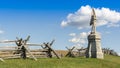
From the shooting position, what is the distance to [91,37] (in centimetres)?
3127

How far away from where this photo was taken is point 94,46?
31.5m

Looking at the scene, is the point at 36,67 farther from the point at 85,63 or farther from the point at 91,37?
the point at 91,37

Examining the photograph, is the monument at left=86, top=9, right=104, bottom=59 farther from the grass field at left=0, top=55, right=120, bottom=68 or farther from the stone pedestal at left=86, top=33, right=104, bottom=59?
the grass field at left=0, top=55, right=120, bottom=68

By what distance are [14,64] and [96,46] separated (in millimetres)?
12521

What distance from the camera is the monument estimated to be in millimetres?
31188

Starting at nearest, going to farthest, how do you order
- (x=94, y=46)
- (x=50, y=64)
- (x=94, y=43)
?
(x=50, y=64)
(x=94, y=43)
(x=94, y=46)

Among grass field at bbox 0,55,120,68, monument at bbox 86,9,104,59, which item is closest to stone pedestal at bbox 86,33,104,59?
monument at bbox 86,9,104,59

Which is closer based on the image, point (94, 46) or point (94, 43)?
point (94, 43)

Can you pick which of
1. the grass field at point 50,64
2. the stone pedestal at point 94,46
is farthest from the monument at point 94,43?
the grass field at point 50,64

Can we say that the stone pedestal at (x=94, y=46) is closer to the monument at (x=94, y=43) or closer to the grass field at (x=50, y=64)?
the monument at (x=94, y=43)

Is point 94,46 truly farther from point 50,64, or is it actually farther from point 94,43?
point 50,64

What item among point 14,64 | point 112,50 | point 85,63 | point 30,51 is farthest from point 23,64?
point 112,50

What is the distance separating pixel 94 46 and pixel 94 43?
0.32m

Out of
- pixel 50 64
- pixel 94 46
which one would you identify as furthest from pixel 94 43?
pixel 50 64
